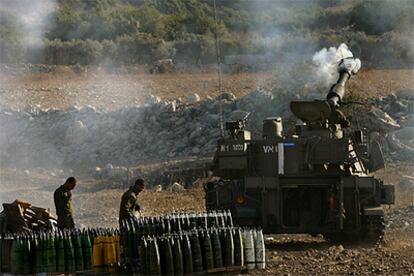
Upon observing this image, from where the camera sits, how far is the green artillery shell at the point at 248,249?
564 inches

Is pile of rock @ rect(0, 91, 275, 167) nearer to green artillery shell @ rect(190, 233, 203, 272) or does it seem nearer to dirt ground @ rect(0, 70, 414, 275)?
dirt ground @ rect(0, 70, 414, 275)

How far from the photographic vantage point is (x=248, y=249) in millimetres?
14359

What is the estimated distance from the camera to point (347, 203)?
18359 mm

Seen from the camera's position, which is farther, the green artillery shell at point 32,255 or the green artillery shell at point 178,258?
the green artillery shell at point 32,255

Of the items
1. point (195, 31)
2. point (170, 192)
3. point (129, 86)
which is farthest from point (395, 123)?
point (195, 31)

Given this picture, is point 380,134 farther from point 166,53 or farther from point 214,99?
point 166,53

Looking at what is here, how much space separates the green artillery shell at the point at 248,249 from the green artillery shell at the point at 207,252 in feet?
1.62

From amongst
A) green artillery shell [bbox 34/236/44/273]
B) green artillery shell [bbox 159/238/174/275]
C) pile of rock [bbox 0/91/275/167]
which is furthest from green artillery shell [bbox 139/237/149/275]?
pile of rock [bbox 0/91/275/167]

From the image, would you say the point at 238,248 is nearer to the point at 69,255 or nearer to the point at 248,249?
the point at 248,249

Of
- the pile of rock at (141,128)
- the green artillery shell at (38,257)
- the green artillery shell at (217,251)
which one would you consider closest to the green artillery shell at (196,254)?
the green artillery shell at (217,251)

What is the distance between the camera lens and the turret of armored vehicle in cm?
1830

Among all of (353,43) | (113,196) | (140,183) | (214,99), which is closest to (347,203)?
(140,183)

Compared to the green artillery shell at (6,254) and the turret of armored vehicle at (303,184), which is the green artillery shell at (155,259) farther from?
the turret of armored vehicle at (303,184)

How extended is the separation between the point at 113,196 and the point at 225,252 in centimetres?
1408
